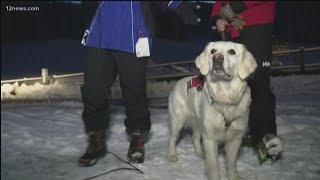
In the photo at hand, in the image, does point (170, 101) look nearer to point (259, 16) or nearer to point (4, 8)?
point (259, 16)

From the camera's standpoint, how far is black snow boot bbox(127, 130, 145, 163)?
13.3ft

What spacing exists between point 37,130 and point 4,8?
1.75m

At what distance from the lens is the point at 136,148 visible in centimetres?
415

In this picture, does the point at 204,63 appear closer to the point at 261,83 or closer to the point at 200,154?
the point at 261,83

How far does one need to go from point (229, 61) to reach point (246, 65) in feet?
0.50

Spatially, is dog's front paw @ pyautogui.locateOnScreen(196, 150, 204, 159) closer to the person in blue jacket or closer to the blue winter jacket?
the person in blue jacket

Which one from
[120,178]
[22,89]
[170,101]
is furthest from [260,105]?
[22,89]

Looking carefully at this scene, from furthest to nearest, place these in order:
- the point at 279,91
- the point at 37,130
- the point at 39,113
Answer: the point at 279,91 → the point at 39,113 → the point at 37,130

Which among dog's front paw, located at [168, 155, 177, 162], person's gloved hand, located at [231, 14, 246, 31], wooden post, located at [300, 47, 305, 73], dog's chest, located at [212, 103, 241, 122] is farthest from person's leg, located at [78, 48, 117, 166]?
wooden post, located at [300, 47, 305, 73]

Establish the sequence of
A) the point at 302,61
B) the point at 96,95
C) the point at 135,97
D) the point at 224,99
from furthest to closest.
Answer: the point at 302,61
the point at 135,97
the point at 96,95
the point at 224,99

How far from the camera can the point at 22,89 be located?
11.7 meters

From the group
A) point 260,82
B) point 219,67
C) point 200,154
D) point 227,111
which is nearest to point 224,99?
point 227,111

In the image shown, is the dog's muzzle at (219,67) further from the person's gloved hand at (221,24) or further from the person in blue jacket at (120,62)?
the person's gloved hand at (221,24)

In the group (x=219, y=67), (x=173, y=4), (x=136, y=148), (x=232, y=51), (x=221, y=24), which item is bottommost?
(x=136, y=148)
